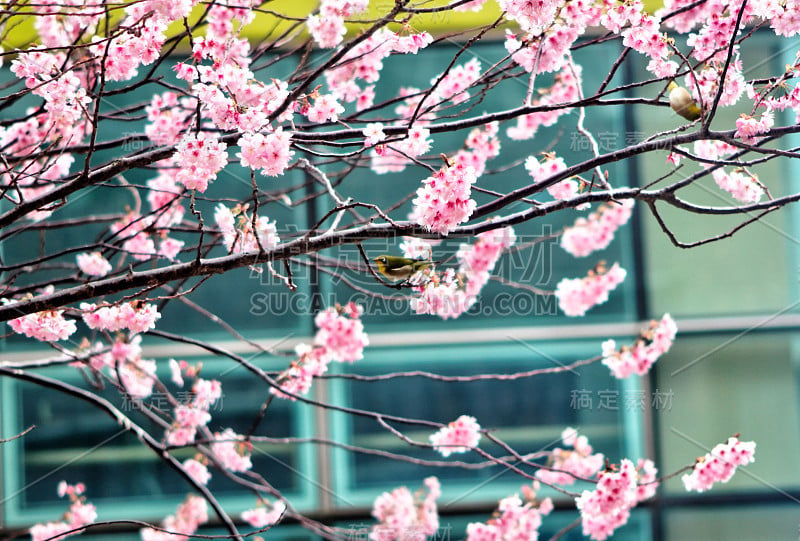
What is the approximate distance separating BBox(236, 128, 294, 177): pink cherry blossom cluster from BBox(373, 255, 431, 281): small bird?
258 millimetres

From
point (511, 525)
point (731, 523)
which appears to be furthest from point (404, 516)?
point (731, 523)

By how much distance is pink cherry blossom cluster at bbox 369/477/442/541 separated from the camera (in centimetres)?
239

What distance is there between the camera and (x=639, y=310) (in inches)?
108

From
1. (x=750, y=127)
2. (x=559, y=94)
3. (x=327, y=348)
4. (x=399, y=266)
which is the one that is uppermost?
(x=559, y=94)

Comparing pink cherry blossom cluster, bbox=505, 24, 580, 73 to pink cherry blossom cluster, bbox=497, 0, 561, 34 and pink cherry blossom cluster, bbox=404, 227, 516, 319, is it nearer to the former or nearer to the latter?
pink cherry blossom cluster, bbox=497, 0, 561, 34

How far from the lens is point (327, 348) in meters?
2.03

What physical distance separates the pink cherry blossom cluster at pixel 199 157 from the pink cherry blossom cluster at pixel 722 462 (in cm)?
147

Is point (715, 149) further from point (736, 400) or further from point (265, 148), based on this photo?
point (736, 400)

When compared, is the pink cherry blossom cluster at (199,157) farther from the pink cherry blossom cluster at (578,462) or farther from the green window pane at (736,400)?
the green window pane at (736,400)

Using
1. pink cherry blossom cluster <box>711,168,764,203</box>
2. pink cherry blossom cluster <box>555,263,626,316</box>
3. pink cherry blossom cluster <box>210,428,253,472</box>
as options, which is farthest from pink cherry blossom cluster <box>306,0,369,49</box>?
pink cherry blossom cluster <box>210,428,253,472</box>

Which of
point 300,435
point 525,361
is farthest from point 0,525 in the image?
point 525,361

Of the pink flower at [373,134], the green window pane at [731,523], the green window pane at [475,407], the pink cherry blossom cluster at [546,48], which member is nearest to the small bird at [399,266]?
the pink flower at [373,134]

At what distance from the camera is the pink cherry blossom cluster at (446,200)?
125 cm

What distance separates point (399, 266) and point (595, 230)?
1.18 meters
